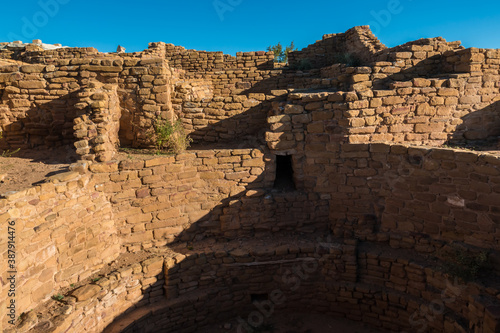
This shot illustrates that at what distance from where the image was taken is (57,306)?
4508mm

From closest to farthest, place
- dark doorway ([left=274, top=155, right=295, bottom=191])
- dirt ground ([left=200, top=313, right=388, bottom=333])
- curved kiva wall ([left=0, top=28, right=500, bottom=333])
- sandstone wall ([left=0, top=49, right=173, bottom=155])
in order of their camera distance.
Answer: curved kiva wall ([left=0, top=28, right=500, bottom=333]) → dirt ground ([left=200, top=313, right=388, bottom=333]) → sandstone wall ([left=0, top=49, right=173, bottom=155]) → dark doorway ([left=274, top=155, right=295, bottom=191])

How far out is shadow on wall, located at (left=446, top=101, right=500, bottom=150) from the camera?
6.03 metres

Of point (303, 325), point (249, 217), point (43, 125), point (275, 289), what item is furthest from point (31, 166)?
point (303, 325)

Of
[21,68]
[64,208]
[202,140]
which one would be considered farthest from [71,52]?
[64,208]

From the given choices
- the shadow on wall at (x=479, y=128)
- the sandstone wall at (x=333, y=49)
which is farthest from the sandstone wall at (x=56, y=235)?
the sandstone wall at (x=333, y=49)

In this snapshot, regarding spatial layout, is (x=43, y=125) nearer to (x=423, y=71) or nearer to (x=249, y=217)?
(x=249, y=217)

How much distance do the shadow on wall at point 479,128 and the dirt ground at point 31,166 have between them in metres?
7.03

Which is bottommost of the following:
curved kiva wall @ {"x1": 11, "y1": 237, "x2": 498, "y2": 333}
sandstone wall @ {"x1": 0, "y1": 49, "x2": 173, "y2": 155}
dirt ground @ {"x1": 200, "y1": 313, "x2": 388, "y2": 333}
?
dirt ground @ {"x1": 200, "y1": 313, "x2": 388, "y2": 333}

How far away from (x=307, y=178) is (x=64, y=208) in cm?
413

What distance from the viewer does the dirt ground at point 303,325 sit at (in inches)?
232

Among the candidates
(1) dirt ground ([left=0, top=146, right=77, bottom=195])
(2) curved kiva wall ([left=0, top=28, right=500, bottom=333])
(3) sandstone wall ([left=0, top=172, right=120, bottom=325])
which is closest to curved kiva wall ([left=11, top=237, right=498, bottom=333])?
(2) curved kiva wall ([left=0, top=28, right=500, bottom=333])

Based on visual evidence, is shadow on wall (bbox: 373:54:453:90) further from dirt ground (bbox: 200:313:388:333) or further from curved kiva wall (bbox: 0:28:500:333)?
dirt ground (bbox: 200:313:388:333)

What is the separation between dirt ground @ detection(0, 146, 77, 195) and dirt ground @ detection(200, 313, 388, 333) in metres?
3.85

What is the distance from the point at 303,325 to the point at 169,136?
435cm
